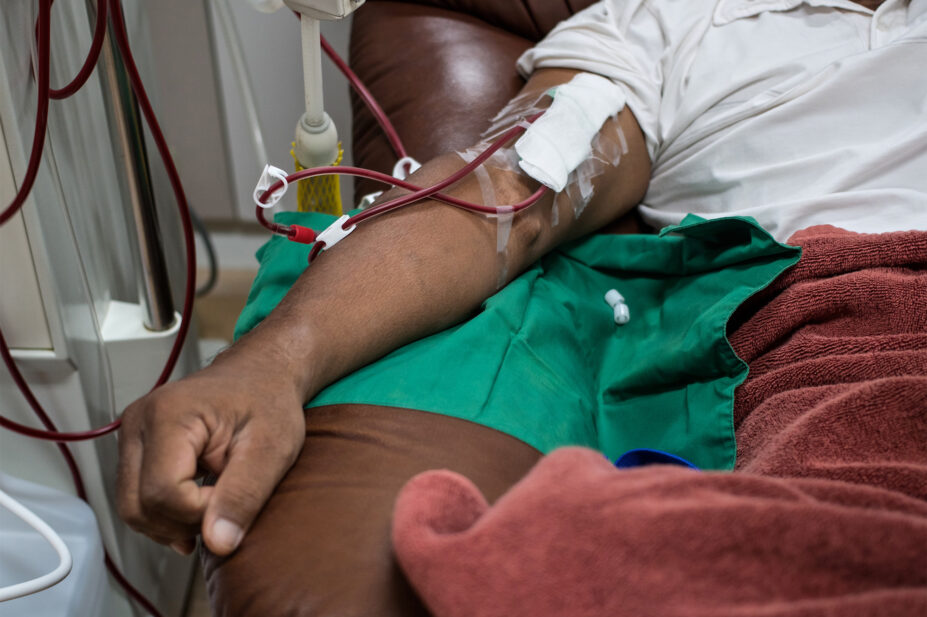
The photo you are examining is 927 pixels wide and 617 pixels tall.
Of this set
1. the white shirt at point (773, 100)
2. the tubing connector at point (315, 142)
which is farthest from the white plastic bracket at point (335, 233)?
the white shirt at point (773, 100)

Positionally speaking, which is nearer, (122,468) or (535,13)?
(122,468)

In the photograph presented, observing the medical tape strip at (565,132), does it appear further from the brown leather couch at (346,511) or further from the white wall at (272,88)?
the white wall at (272,88)

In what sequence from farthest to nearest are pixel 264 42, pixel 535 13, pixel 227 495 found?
1. pixel 264 42
2. pixel 535 13
3. pixel 227 495

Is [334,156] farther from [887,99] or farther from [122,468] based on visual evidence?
[887,99]

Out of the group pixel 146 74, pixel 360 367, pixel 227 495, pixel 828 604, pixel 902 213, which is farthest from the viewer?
pixel 146 74

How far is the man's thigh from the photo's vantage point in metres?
0.48

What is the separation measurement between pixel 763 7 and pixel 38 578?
1132 millimetres

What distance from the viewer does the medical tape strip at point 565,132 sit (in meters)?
0.76

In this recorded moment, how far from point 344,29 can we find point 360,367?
1.05 m

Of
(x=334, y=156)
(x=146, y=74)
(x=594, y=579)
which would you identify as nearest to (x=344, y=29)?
(x=146, y=74)

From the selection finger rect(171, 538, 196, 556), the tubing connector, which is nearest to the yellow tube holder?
the tubing connector

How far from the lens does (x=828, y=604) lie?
36cm

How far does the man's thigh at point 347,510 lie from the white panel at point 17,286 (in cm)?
36

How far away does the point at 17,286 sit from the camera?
0.73 metres
